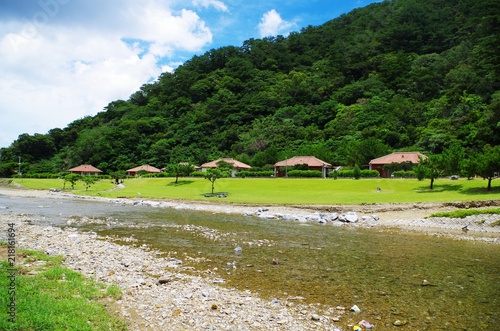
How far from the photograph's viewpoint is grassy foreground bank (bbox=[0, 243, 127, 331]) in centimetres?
561

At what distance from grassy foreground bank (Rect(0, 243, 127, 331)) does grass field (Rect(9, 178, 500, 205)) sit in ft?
96.5

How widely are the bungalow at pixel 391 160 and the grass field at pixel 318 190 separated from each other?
59.5 feet

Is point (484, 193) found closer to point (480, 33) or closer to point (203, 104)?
point (480, 33)

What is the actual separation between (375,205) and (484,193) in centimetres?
1172

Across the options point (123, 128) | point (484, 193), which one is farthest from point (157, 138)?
point (484, 193)

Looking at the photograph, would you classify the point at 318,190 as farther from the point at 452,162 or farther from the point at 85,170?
the point at 85,170

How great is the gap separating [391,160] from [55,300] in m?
68.4

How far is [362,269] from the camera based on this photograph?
464 inches

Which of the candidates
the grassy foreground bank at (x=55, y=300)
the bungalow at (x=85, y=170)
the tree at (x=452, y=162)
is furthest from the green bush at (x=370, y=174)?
the bungalow at (x=85, y=170)

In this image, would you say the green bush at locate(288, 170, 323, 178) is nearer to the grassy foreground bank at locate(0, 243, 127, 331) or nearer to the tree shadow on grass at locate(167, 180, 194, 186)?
the tree shadow on grass at locate(167, 180, 194, 186)

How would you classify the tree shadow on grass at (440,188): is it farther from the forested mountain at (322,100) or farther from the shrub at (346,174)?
the forested mountain at (322,100)

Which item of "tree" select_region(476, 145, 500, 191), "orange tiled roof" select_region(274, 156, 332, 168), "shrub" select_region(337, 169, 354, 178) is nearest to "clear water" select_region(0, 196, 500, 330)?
"tree" select_region(476, 145, 500, 191)

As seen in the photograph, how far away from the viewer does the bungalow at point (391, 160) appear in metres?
64.8

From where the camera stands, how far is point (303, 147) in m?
87.3
